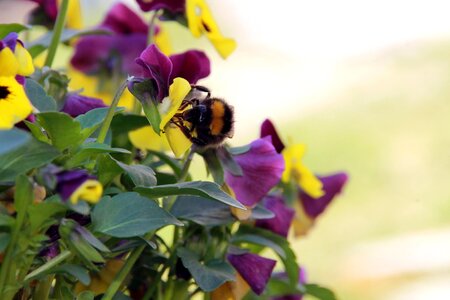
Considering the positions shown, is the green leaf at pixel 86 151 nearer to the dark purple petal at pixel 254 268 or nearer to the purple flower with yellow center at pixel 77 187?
the purple flower with yellow center at pixel 77 187

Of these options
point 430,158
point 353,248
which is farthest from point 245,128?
point 353,248

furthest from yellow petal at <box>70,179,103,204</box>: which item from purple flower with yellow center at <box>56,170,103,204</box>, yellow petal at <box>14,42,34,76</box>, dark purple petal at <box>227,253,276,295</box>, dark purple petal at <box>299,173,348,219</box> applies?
dark purple petal at <box>299,173,348,219</box>

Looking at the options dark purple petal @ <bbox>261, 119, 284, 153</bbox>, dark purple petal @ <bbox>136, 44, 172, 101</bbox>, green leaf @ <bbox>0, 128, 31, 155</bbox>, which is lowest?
green leaf @ <bbox>0, 128, 31, 155</bbox>

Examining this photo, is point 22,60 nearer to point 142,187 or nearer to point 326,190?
point 142,187

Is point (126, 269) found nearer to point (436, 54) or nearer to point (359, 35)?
point (436, 54)

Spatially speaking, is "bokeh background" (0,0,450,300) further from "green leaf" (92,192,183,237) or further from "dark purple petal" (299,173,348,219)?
"green leaf" (92,192,183,237)

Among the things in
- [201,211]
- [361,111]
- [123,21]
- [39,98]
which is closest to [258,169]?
[201,211]
